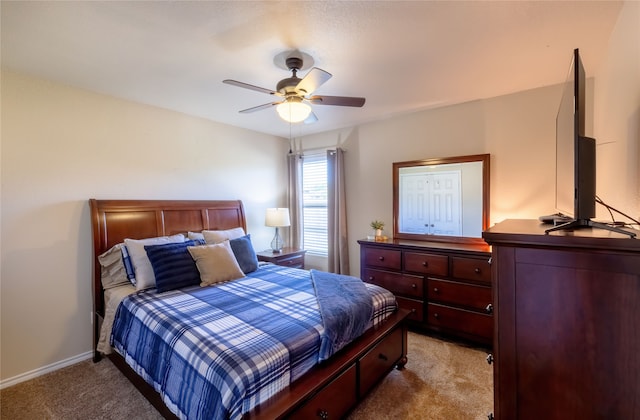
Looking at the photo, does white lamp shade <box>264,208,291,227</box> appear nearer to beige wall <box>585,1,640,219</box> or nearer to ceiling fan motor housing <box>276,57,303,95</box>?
ceiling fan motor housing <box>276,57,303,95</box>

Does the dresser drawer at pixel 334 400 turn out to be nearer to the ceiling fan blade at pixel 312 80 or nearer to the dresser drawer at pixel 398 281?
the dresser drawer at pixel 398 281

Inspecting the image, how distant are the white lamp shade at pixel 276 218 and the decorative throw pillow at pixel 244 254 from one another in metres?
0.87

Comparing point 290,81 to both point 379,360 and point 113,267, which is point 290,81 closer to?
point 379,360

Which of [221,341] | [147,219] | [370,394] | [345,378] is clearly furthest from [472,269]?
[147,219]

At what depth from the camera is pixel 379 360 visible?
2.11 metres

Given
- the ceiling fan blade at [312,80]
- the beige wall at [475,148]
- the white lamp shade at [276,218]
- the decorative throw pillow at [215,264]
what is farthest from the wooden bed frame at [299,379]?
the ceiling fan blade at [312,80]

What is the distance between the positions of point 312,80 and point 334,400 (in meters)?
2.01

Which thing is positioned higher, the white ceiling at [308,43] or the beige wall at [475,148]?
the white ceiling at [308,43]

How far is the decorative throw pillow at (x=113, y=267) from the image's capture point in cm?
261

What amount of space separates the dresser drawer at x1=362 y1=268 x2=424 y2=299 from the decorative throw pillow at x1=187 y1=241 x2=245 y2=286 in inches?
58.9

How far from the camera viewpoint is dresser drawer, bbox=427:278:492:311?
268 cm

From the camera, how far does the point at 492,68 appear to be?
2346 mm

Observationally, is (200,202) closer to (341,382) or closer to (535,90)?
(341,382)

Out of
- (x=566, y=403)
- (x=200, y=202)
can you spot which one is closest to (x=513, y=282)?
(x=566, y=403)
